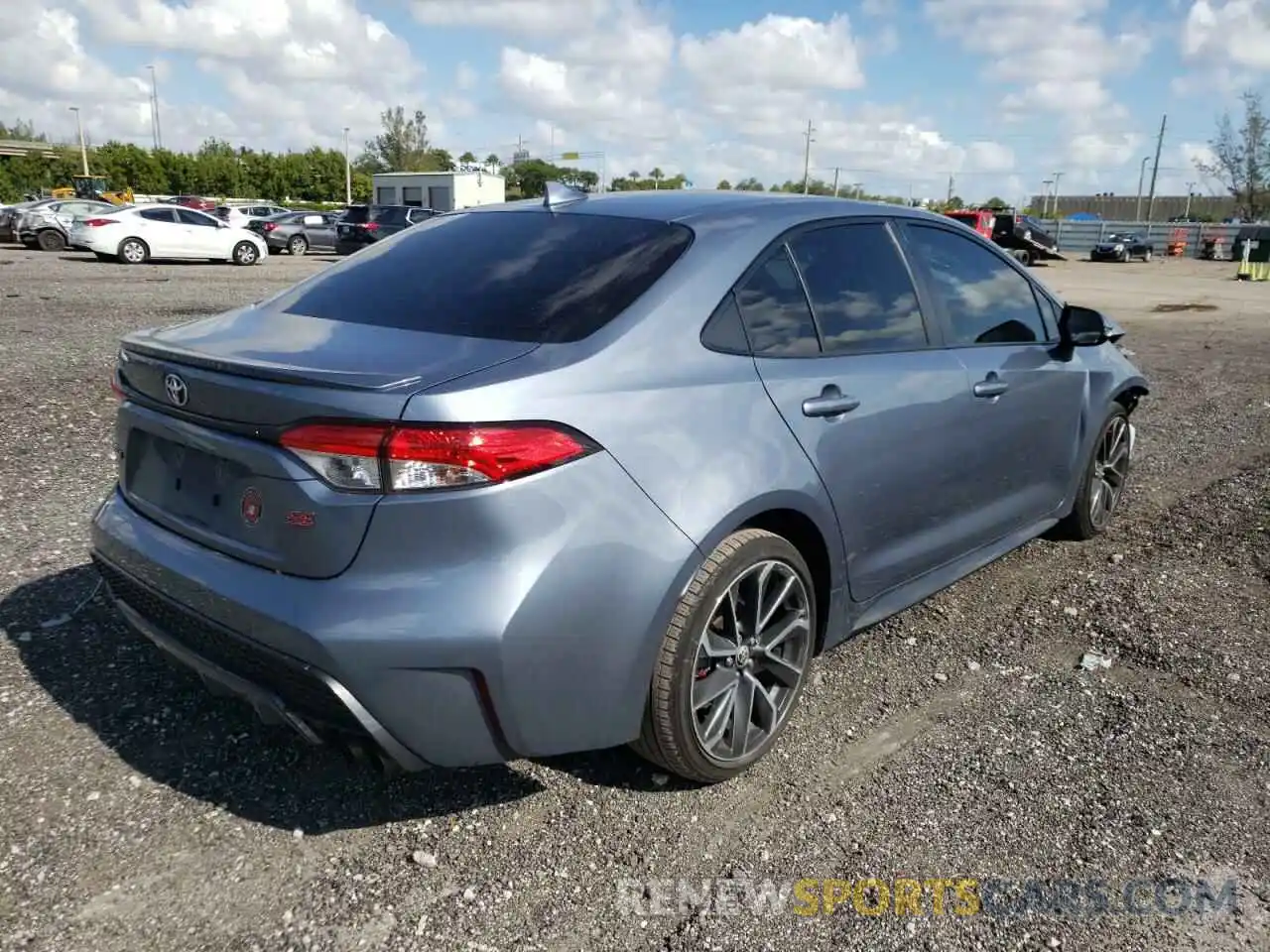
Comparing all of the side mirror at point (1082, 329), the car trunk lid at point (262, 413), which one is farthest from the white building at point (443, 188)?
the car trunk lid at point (262, 413)

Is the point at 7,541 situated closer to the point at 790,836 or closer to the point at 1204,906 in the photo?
the point at 790,836

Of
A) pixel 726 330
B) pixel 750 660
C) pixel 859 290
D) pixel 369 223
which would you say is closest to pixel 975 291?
pixel 859 290

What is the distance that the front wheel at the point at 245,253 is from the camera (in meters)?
24.1

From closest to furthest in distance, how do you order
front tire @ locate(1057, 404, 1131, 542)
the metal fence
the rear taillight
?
the rear taillight < front tire @ locate(1057, 404, 1131, 542) < the metal fence

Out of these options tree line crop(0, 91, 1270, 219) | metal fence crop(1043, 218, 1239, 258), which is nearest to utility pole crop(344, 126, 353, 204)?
tree line crop(0, 91, 1270, 219)

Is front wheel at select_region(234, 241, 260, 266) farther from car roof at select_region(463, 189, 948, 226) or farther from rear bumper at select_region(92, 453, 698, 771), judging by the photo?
rear bumper at select_region(92, 453, 698, 771)

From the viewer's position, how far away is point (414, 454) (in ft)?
7.25

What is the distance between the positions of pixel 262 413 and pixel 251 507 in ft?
0.78

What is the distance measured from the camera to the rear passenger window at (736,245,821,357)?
2924mm

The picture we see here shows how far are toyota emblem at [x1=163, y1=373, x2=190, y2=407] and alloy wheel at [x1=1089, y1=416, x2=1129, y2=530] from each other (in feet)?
13.4

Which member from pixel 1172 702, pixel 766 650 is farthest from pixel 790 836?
pixel 1172 702

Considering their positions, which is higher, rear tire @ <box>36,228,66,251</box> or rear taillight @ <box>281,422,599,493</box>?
rear taillight @ <box>281,422,599,493</box>

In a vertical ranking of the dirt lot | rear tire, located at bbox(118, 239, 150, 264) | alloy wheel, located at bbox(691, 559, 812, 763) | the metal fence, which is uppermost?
the metal fence

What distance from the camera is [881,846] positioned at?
2654mm
